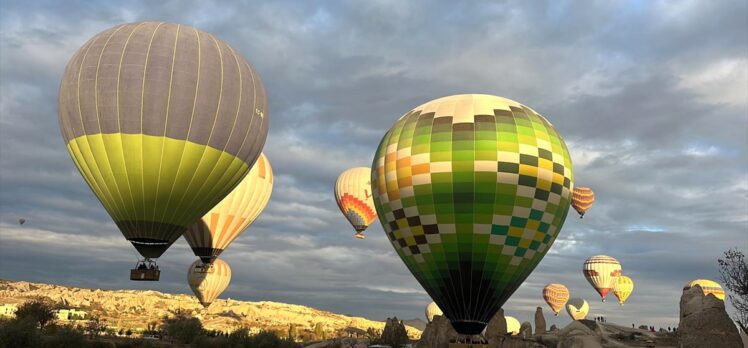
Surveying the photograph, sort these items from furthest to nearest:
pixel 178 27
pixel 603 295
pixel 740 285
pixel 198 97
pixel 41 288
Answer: pixel 41 288 < pixel 603 295 < pixel 178 27 < pixel 198 97 < pixel 740 285

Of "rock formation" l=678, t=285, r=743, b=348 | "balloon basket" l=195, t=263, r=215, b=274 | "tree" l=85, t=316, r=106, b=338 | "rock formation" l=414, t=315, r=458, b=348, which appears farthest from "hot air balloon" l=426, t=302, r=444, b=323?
"rock formation" l=678, t=285, r=743, b=348

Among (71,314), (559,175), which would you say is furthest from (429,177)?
(71,314)

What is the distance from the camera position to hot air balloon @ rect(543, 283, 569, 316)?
86.2 meters

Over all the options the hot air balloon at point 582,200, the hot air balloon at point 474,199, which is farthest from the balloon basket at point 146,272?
the hot air balloon at point 582,200

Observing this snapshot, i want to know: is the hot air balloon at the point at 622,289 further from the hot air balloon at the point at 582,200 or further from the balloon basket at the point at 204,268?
the balloon basket at the point at 204,268

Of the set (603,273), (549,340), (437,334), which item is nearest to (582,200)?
(603,273)

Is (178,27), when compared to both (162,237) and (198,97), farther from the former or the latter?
(162,237)

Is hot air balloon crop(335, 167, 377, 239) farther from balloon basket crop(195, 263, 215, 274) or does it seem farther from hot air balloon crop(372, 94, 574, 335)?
hot air balloon crop(372, 94, 574, 335)

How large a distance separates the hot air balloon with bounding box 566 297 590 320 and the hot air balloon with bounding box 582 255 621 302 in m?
7.71

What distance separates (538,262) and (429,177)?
703cm

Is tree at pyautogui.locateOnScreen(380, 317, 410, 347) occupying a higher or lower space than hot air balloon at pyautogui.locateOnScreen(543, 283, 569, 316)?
lower

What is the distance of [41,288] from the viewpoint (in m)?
137

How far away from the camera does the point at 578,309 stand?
292ft

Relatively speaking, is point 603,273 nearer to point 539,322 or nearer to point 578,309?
point 578,309
